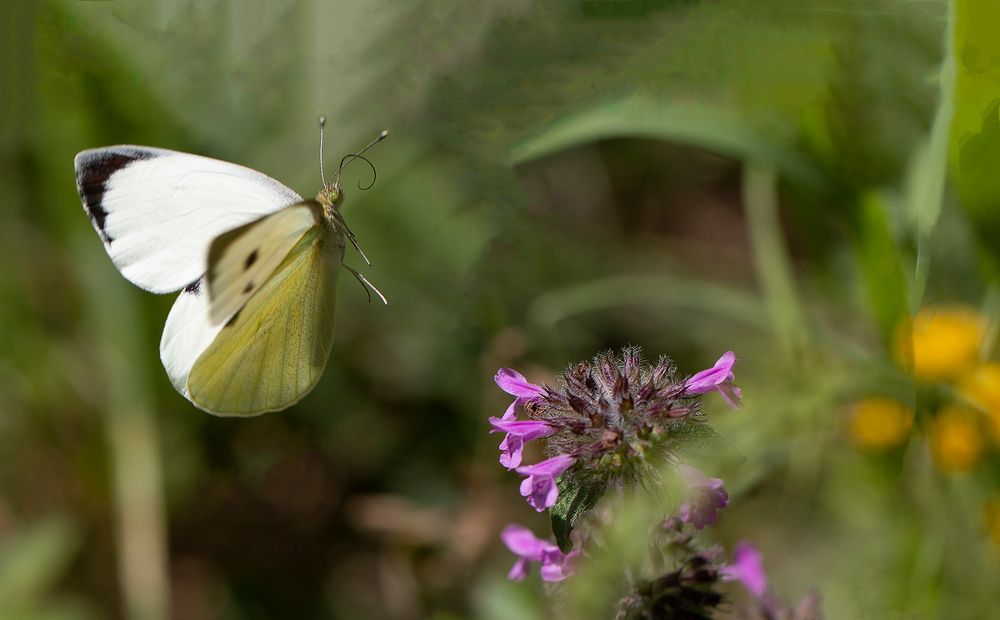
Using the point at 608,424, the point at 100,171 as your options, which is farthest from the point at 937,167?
the point at 100,171

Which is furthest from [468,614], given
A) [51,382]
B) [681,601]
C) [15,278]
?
[15,278]

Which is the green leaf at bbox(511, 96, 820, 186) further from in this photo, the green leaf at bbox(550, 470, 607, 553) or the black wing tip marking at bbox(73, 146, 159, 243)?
the green leaf at bbox(550, 470, 607, 553)

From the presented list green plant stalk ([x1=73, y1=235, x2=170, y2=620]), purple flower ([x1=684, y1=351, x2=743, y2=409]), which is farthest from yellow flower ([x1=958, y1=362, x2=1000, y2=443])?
green plant stalk ([x1=73, y1=235, x2=170, y2=620])

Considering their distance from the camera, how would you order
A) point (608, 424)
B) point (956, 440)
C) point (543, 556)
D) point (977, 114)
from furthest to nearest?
point (956, 440) → point (977, 114) → point (543, 556) → point (608, 424)

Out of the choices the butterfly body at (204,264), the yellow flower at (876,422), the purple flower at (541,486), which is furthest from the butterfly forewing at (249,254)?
the yellow flower at (876,422)

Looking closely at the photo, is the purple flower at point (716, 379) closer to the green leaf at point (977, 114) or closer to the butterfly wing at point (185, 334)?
the green leaf at point (977, 114)

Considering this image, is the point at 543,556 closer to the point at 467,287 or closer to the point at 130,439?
the point at 467,287
